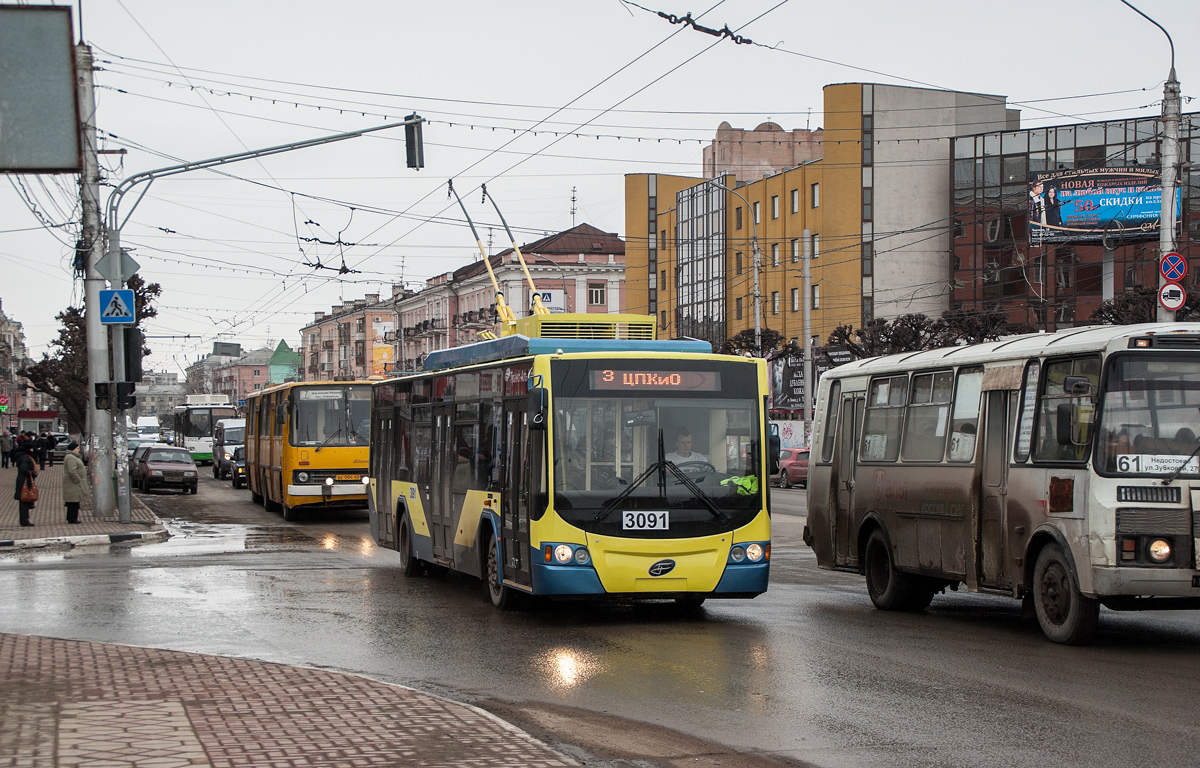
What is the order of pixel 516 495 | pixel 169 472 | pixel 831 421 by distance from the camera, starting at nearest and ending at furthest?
pixel 516 495, pixel 831 421, pixel 169 472

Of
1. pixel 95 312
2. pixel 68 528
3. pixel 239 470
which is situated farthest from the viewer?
pixel 239 470

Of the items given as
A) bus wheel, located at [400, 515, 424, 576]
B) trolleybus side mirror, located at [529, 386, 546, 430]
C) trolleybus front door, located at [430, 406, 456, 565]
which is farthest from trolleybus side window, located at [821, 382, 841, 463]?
bus wheel, located at [400, 515, 424, 576]

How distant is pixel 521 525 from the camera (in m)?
12.8

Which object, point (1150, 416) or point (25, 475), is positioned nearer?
point (1150, 416)

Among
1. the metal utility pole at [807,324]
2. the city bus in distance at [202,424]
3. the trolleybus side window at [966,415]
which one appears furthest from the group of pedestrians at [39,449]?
the trolleybus side window at [966,415]

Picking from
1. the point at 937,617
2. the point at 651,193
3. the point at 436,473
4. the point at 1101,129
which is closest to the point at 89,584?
the point at 436,473

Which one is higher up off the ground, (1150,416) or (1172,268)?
(1172,268)

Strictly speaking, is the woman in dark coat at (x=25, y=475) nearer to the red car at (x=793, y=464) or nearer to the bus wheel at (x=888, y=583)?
the bus wheel at (x=888, y=583)

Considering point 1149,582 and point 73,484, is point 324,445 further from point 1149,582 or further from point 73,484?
point 1149,582

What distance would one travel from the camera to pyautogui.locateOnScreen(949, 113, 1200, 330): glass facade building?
5806 centimetres

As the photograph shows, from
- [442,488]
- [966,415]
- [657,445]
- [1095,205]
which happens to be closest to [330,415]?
[442,488]

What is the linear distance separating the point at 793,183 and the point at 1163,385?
59513 millimetres

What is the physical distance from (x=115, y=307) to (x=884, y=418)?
1714cm

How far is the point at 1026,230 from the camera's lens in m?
61.4
